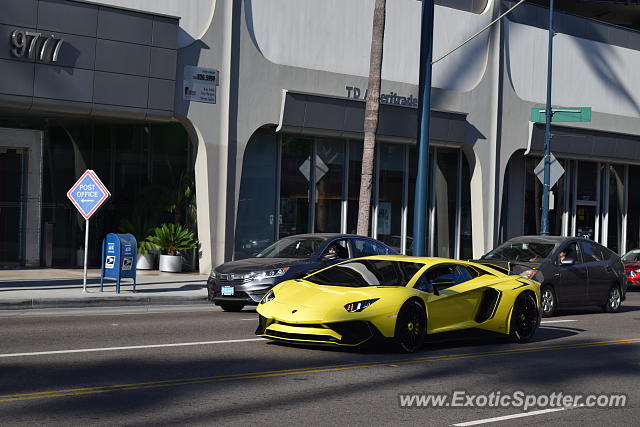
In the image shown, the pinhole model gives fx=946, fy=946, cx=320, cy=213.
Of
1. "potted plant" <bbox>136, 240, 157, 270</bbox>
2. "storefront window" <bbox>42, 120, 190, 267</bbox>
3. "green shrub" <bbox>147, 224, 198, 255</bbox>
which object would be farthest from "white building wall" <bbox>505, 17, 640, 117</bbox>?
"potted plant" <bbox>136, 240, 157, 270</bbox>

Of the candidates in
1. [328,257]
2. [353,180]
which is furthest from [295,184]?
[328,257]

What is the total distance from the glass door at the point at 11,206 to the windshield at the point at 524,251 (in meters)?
13.9

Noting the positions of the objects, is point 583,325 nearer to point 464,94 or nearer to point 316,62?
point 316,62

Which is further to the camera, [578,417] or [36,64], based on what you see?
[36,64]

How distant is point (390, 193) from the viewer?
32.2m

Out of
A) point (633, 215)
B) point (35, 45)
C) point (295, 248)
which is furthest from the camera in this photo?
point (633, 215)

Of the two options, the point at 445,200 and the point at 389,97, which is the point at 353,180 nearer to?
the point at 389,97

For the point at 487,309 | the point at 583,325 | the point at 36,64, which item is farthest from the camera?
the point at 36,64

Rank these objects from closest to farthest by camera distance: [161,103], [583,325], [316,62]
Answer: [583,325] → [161,103] → [316,62]

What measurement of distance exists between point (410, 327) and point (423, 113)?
14.8 metres

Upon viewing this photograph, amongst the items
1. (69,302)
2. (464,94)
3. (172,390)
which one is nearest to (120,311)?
(69,302)

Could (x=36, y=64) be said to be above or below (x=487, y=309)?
above

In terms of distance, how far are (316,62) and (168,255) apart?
7560 mm

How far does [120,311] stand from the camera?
1783cm
